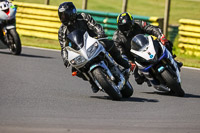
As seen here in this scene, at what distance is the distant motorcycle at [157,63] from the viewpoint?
30.0 ft

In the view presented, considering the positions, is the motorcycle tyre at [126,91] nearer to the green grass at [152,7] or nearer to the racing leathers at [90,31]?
the racing leathers at [90,31]

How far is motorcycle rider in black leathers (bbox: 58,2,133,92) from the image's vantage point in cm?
868

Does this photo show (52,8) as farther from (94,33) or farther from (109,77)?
(109,77)

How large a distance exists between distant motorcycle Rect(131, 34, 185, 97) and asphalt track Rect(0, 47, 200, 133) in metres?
0.23

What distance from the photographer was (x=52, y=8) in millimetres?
18359

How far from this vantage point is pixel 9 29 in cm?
1387

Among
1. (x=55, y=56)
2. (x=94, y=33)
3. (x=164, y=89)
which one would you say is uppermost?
(x=94, y=33)

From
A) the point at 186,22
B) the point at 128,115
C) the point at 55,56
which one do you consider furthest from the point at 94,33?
A: the point at 186,22

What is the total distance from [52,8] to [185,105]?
10.6 meters

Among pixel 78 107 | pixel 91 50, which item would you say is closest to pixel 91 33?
pixel 91 50

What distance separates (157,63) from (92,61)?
161cm

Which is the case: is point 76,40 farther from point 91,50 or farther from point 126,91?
point 126,91

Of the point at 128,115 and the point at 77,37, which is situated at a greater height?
the point at 77,37

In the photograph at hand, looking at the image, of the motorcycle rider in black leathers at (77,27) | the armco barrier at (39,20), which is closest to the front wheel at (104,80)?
the motorcycle rider in black leathers at (77,27)
